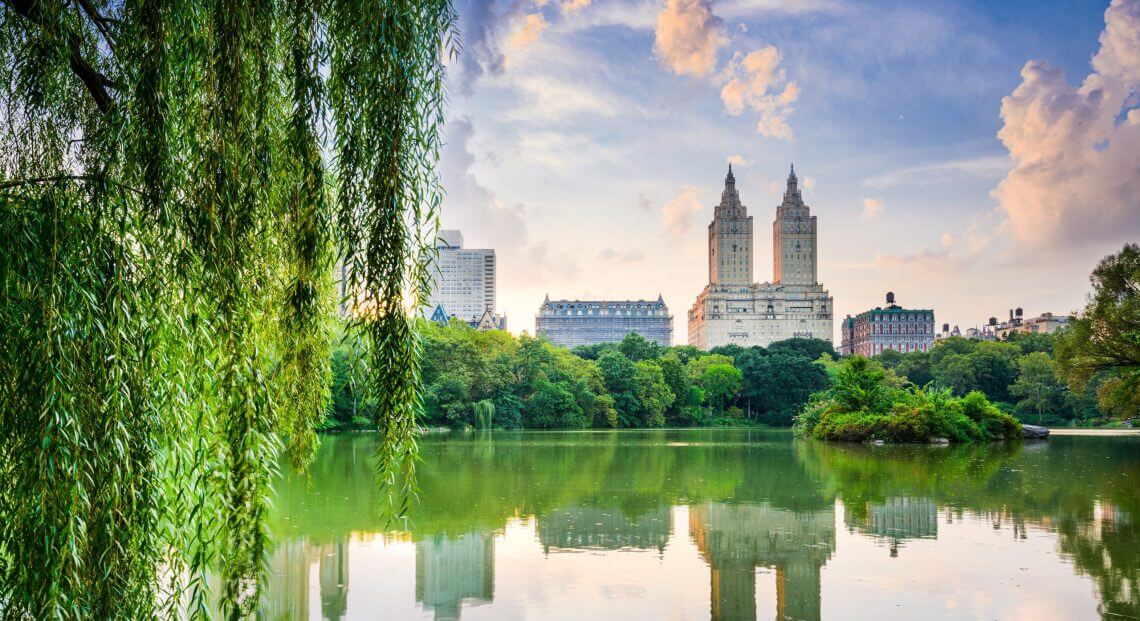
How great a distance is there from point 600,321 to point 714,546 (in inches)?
5010

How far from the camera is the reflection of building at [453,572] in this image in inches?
313

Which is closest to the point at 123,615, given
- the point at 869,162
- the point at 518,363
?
the point at 518,363

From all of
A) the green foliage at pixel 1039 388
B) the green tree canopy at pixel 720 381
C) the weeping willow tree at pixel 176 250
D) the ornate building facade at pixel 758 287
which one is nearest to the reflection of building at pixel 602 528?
the weeping willow tree at pixel 176 250

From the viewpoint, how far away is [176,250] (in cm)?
380

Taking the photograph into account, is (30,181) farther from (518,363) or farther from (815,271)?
(815,271)

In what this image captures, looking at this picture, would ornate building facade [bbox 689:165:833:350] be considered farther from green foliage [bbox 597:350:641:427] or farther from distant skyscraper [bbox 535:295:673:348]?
green foliage [bbox 597:350:641:427]

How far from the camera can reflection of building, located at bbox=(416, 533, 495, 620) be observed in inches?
313

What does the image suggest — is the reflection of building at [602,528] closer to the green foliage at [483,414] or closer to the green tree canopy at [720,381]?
the green foliage at [483,414]

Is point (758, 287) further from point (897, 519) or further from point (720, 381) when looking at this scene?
point (897, 519)

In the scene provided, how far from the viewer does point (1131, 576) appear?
8875 millimetres

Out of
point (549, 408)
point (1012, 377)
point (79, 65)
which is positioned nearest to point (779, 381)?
point (1012, 377)

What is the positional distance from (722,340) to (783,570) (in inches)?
4448

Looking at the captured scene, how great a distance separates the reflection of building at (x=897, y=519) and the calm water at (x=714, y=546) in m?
0.06

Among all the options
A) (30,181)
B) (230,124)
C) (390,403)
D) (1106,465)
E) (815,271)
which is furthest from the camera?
(815,271)
